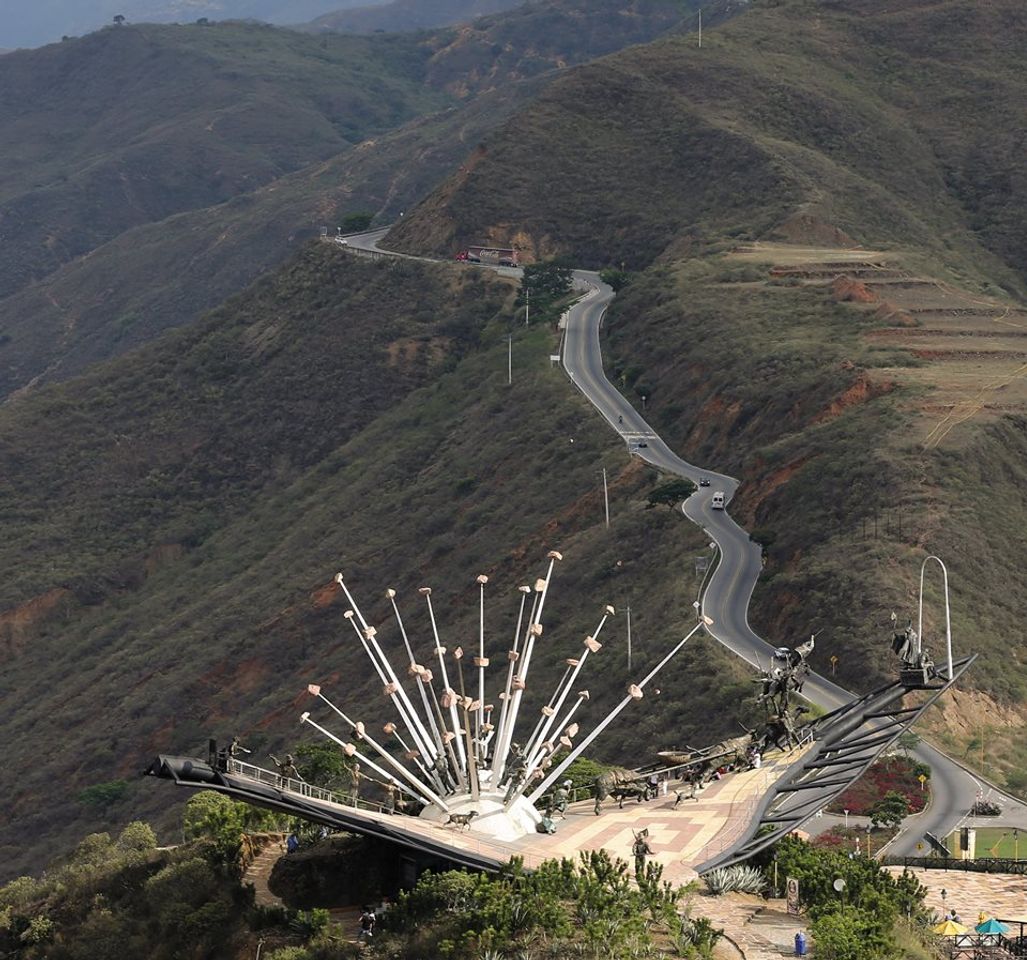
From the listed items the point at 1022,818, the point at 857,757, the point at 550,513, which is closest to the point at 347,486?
the point at 550,513

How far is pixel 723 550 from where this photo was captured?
87188mm

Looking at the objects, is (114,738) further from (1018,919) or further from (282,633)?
(1018,919)

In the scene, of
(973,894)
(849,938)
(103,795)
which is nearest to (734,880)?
(849,938)

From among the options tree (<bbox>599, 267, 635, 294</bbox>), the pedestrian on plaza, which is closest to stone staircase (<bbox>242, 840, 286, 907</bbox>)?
the pedestrian on plaza

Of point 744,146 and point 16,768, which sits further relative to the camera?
point 744,146

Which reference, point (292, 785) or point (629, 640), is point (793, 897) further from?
point (629, 640)

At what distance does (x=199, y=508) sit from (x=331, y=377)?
14.2m

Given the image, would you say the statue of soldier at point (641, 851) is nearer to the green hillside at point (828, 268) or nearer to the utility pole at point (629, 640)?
the green hillside at point (828, 268)

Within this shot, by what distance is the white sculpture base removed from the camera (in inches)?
1548

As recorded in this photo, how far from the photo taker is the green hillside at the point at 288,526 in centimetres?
9175

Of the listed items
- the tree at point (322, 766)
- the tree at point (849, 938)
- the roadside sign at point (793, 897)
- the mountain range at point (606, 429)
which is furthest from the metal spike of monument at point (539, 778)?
the mountain range at point (606, 429)

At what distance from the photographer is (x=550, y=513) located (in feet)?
336

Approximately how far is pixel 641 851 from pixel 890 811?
2056 centimetres

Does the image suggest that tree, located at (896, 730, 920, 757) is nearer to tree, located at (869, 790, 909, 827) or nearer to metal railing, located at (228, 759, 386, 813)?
tree, located at (869, 790, 909, 827)
